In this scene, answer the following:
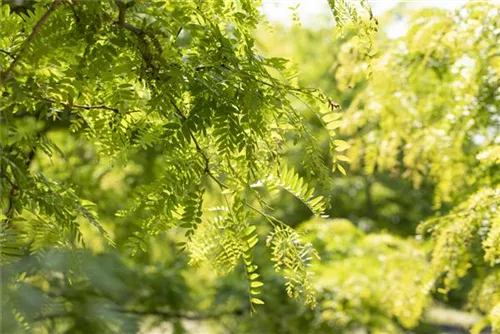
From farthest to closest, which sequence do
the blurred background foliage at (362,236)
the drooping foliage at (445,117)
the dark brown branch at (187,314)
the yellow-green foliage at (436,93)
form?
the dark brown branch at (187,314) → the yellow-green foliage at (436,93) → the drooping foliage at (445,117) → the blurred background foliage at (362,236)

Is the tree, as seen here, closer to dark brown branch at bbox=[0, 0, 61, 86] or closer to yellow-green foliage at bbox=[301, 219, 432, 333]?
dark brown branch at bbox=[0, 0, 61, 86]

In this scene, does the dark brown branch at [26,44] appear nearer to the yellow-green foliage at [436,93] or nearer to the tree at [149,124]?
the tree at [149,124]

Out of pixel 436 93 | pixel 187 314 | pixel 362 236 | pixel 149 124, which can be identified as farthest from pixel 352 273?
pixel 149 124

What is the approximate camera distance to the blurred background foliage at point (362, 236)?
4.36 ft

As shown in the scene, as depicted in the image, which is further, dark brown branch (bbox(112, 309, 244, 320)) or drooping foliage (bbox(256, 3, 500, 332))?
dark brown branch (bbox(112, 309, 244, 320))

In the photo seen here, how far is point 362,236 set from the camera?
609cm

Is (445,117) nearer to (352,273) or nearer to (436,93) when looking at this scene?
(436,93)

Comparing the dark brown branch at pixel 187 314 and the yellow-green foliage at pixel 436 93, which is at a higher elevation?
the yellow-green foliage at pixel 436 93

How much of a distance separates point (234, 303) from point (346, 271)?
0.85m

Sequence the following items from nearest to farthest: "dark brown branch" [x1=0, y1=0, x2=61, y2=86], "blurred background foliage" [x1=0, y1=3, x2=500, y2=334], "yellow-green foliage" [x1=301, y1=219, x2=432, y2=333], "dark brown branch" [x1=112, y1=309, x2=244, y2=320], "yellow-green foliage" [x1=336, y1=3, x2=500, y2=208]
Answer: "dark brown branch" [x1=0, y1=0, x2=61, y2=86], "blurred background foliage" [x1=0, y1=3, x2=500, y2=334], "yellow-green foliage" [x1=336, y1=3, x2=500, y2=208], "dark brown branch" [x1=112, y1=309, x2=244, y2=320], "yellow-green foliage" [x1=301, y1=219, x2=432, y2=333]

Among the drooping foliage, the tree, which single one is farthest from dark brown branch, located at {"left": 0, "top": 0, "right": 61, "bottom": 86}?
the drooping foliage

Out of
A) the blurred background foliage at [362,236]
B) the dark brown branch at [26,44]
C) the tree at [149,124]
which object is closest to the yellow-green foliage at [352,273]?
the blurred background foliage at [362,236]

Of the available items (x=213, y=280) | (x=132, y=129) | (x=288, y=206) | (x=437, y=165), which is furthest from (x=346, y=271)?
(x=288, y=206)

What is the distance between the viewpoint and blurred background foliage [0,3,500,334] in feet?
4.36
